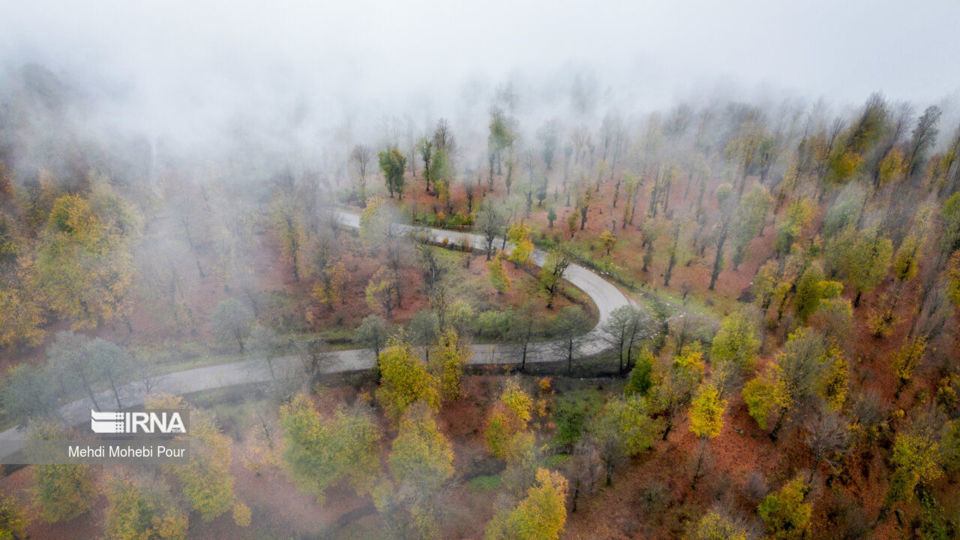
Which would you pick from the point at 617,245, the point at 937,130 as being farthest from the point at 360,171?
the point at 937,130

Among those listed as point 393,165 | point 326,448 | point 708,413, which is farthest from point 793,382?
point 393,165

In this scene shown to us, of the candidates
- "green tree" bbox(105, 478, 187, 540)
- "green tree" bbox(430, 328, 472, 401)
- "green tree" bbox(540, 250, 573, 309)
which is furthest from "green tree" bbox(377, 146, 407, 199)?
"green tree" bbox(105, 478, 187, 540)

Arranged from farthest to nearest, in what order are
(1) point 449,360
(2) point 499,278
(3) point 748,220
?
(3) point 748,220, (2) point 499,278, (1) point 449,360

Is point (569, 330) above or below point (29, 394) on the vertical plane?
below

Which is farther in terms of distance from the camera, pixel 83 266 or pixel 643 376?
pixel 83 266

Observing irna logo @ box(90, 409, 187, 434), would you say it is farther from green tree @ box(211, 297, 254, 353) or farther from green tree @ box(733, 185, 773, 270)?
green tree @ box(733, 185, 773, 270)

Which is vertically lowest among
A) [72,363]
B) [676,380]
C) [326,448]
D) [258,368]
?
[258,368]

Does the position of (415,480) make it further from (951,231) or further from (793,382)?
(951,231)

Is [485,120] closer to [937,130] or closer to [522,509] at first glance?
[937,130]
